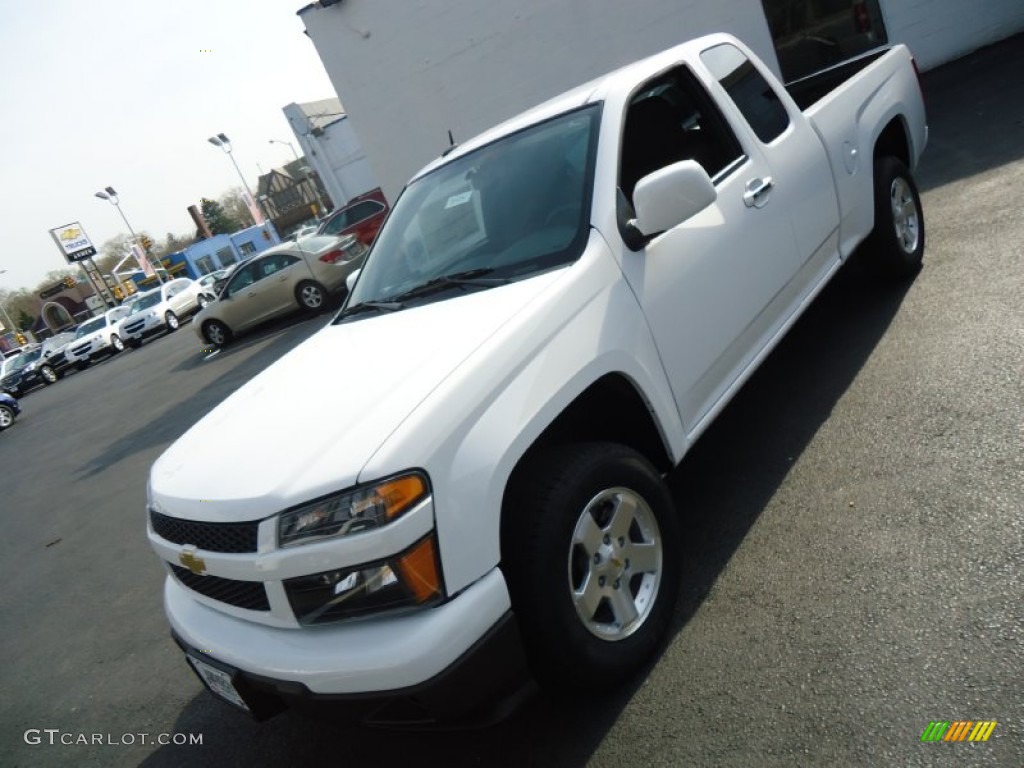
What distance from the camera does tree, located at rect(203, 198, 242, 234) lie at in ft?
314

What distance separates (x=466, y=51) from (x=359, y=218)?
5.29 metres

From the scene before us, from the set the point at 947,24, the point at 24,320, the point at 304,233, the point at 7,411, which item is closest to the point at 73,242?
the point at 24,320

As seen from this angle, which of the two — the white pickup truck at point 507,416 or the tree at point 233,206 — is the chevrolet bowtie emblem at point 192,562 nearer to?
the white pickup truck at point 507,416

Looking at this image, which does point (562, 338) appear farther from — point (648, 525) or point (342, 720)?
point (342, 720)

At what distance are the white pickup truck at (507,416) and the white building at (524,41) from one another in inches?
408

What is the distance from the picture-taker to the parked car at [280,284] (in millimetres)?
14750

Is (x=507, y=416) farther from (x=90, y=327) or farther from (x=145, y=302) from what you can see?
(x=90, y=327)

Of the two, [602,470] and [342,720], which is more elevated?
[602,470]

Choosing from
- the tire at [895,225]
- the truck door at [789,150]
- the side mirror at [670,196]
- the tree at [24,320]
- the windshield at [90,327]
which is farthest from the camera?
the tree at [24,320]

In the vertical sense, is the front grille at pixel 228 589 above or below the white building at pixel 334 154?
below

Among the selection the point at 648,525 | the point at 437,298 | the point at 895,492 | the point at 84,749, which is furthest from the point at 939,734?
the point at 84,749

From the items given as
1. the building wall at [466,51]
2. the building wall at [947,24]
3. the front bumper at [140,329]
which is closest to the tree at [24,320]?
the front bumper at [140,329]

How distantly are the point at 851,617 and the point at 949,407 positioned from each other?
1.45m

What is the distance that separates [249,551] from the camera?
7.11 ft
